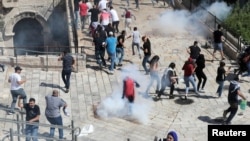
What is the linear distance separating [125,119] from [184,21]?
35.5ft

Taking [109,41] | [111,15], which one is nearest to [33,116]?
[109,41]

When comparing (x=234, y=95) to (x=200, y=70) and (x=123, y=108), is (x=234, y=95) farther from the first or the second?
(x=123, y=108)

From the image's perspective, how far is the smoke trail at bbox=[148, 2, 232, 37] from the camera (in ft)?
85.9

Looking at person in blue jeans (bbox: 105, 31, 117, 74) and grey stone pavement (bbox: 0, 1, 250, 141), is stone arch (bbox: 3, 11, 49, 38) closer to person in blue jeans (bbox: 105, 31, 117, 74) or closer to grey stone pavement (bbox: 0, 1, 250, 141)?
grey stone pavement (bbox: 0, 1, 250, 141)

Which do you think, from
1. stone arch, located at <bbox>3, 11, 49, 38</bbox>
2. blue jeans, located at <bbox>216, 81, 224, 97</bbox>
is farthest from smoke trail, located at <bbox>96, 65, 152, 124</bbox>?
stone arch, located at <bbox>3, 11, 49, 38</bbox>

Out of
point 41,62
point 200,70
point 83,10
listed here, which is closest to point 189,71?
point 200,70

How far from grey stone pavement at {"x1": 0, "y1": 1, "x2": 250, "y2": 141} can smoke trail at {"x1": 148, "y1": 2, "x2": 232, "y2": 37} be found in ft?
8.23

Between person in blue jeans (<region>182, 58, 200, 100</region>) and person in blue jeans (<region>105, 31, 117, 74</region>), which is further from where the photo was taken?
person in blue jeans (<region>105, 31, 117, 74</region>)

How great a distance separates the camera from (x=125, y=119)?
17484 millimetres

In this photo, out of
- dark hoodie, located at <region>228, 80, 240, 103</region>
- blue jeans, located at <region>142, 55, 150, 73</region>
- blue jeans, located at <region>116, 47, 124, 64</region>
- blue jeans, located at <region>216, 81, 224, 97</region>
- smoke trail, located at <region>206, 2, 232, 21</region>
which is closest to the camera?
dark hoodie, located at <region>228, 80, 240, 103</region>

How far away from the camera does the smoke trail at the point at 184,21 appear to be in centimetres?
2617

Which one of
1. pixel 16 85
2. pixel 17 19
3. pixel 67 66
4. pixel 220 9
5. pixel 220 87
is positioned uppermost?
pixel 220 9

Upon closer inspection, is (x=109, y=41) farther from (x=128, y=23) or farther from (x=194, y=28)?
(x=194, y=28)

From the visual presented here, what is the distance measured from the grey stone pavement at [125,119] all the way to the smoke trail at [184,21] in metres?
2.51
